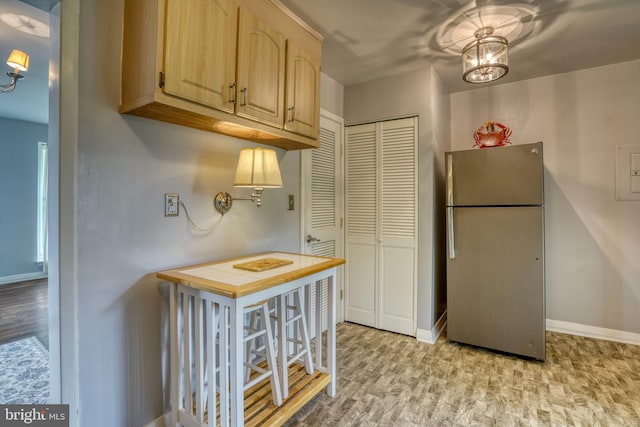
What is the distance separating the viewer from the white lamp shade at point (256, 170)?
169cm

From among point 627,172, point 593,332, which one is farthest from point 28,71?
point 593,332

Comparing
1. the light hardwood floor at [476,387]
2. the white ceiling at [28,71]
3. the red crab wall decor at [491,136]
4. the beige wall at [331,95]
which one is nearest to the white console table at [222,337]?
the light hardwood floor at [476,387]

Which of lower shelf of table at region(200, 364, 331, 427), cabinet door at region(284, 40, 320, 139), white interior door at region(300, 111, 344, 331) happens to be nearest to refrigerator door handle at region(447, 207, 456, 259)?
white interior door at region(300, 111, 344, 331)

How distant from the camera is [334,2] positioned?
186cm

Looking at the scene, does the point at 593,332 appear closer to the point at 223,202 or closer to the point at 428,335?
the point at 428,335

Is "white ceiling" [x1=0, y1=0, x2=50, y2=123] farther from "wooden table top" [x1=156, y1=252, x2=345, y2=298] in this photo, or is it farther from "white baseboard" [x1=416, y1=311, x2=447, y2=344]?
"white baseboard" [x1=416, y1=311, x2=447, y2=344]

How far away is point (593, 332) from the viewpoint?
2816 mm

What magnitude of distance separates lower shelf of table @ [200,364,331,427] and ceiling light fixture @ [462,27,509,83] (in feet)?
7.51

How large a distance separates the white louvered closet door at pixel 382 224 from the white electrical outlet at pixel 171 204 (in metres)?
1.88

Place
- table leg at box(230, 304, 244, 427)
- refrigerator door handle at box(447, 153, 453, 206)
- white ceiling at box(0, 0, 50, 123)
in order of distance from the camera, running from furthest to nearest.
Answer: refrigerator door handle at box(447, 153, 453, 206)
white ceiling at box(0, 0, 50, 123)
table leg at box(230, 304, 244, 427)

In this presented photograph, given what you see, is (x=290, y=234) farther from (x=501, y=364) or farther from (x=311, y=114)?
(x=501, y=364)

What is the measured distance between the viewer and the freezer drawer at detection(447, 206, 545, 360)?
234cm

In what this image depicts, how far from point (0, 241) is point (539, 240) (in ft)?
22.2

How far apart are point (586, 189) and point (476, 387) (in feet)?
7.18
